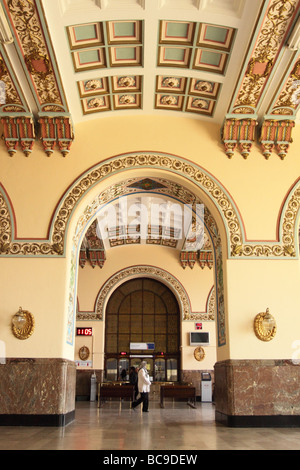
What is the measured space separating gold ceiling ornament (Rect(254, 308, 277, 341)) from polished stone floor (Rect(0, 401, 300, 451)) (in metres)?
1.63

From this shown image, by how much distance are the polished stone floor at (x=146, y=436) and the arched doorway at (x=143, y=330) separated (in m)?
7.73

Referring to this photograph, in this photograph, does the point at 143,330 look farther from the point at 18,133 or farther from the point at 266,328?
the point at 18,133

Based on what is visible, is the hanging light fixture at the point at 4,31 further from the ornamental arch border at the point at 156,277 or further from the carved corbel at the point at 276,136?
the ornamental arch border at the point at 156,277

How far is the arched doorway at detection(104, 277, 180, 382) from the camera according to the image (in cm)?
1677

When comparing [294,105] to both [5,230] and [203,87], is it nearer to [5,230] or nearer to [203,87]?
[203,87]

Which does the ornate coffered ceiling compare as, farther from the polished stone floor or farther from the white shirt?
the white shirt

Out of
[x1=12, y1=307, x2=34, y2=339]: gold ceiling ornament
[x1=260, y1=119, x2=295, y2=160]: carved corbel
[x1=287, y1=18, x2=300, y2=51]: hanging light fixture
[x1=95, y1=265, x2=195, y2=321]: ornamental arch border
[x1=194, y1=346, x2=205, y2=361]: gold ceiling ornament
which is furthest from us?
[x1=95, y1=265, x2=195, y2=321]: ornamental arch border

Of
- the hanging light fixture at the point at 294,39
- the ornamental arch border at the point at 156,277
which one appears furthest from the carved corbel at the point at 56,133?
the ornamental arch border at the point at 156,277

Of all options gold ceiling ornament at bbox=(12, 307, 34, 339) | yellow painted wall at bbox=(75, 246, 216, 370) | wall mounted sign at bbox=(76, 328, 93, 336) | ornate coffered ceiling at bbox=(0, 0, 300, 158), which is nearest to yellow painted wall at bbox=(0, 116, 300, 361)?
gold ceiling ornament at bbox=(12, 307, 34, 339)

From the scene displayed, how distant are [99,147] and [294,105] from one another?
407cm

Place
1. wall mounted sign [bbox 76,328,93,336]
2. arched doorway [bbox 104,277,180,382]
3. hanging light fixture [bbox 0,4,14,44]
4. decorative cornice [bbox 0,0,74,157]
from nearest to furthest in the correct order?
hanging light fixture [bbox 0,4,14,44] → decorative cornice [bbox 0,0,74,157] → wall mounted sign [bbox 76,328,93,336] → arched doorway [bbox 104,277,180,382]

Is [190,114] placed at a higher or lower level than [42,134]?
higher

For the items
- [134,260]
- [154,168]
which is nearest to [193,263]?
[134,260]
